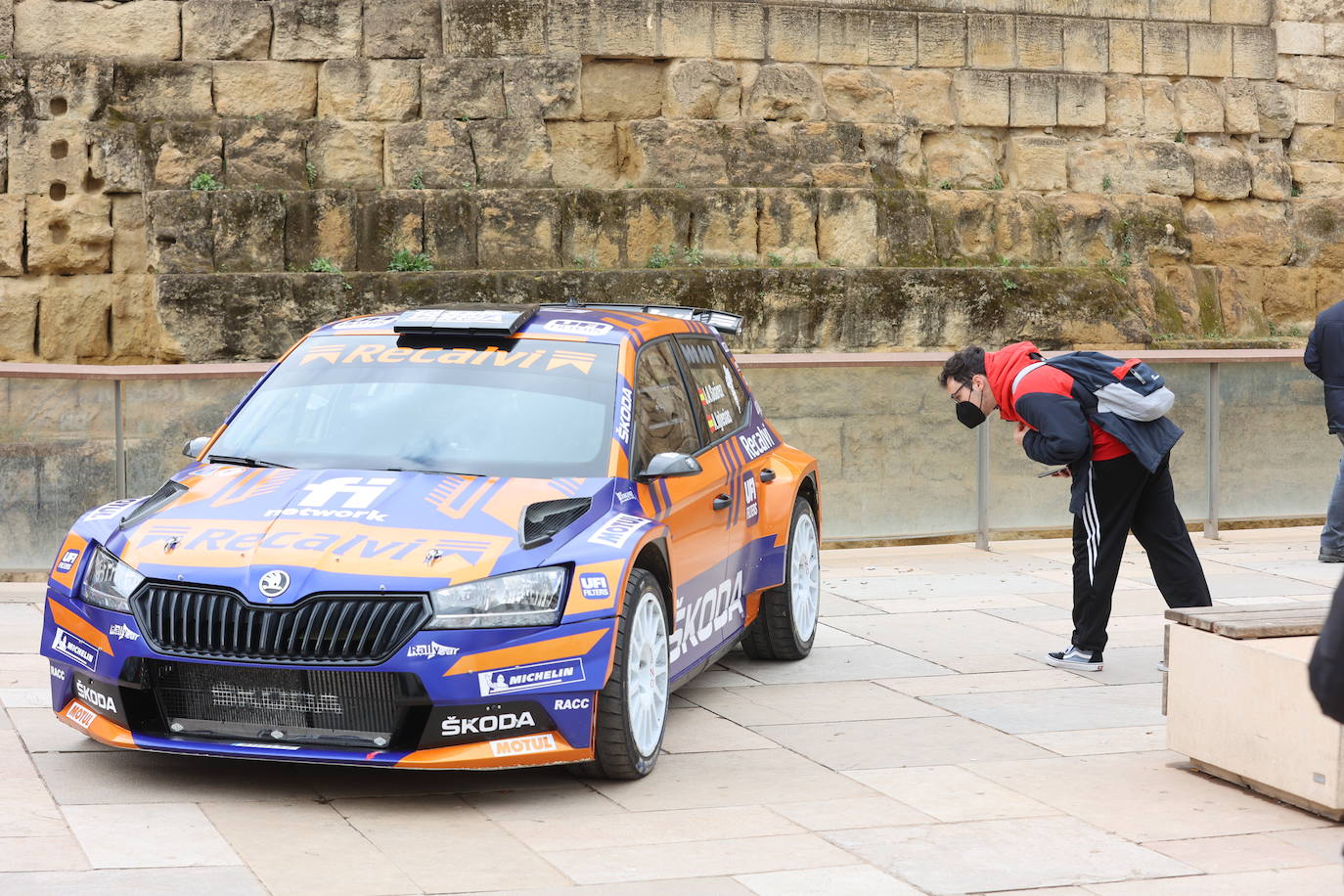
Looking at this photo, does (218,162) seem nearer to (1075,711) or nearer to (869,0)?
(869,0)

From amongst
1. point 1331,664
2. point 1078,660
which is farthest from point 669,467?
point 1331,664

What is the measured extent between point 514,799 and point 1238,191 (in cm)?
1523

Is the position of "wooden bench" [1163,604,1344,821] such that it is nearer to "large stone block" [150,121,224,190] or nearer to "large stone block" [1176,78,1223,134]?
"large stone block" [150,121,224,190]

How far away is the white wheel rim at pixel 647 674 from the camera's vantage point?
586cm

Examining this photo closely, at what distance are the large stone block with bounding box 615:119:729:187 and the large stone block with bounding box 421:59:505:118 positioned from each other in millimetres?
1318

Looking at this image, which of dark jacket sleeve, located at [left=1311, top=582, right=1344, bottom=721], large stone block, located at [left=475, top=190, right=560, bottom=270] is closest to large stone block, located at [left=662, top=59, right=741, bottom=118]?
large stone block, located at [left=475, top=190, right=560, bottom=270]

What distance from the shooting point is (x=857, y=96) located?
16.5 m

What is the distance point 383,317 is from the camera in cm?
730

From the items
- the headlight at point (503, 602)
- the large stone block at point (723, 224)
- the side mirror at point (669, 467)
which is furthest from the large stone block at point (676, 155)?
the headlight at point (503, 602)

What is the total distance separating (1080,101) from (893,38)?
2365mm

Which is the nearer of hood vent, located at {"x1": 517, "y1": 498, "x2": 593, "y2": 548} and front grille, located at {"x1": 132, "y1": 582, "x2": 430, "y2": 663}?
front grille, located at {"x1": 132, "y1": 582, "x2": 430, "y2": 663}

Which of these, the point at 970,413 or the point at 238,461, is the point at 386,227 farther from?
the point at 238,461

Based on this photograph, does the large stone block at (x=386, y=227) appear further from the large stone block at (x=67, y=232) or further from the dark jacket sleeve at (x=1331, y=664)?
the dark jacket sleeve at (x=1331, y=664)

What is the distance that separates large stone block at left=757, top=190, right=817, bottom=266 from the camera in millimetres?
15242
